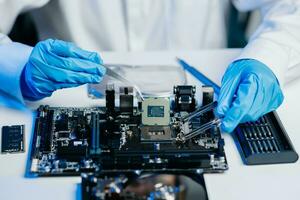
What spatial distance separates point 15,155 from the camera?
1.06m

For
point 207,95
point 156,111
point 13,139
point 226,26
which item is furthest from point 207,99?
point 226,26

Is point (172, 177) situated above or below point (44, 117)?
below

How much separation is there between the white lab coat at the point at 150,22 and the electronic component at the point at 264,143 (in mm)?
230

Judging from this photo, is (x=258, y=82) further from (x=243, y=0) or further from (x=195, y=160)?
(x=243, y=0)

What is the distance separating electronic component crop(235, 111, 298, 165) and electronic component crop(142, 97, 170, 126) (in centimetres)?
16

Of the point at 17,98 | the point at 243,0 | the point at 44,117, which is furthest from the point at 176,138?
the point at 243,0

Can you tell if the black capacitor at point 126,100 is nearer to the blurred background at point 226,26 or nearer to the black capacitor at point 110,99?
the black capacitor at point 110,99

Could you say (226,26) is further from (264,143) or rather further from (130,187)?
(130,187)

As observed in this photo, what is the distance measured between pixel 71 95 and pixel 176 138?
325 millimetres

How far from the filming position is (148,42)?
61.4 inches

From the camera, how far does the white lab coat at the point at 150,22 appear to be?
1.38 metres

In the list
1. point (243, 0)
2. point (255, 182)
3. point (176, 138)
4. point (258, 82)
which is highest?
point (243, 0)

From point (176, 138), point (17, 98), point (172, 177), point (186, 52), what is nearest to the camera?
point (172, 177)

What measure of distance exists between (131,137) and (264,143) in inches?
10.4
